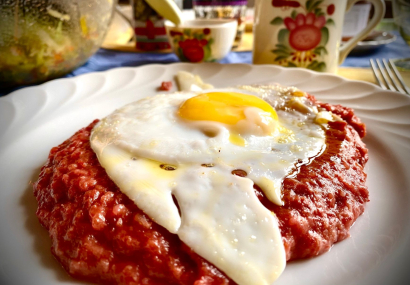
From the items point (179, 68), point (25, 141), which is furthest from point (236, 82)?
point (25, 141)

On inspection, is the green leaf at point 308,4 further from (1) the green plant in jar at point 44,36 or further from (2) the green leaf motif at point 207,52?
(1) the green plant in jar at point 44,36

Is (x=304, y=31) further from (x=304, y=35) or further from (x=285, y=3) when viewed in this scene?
(x=285, y=3)

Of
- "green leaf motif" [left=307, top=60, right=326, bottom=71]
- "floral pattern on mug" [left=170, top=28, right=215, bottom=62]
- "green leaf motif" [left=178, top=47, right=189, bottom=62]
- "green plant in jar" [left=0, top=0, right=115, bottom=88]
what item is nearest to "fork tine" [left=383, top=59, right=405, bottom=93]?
"green leaf motif" [left=307, top=60, right=326, bottom=71]

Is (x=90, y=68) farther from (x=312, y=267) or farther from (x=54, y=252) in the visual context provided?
(x=312, y=267)

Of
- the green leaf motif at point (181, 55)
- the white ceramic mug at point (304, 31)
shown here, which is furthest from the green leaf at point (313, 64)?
the green leaf motif at point (181, 55)

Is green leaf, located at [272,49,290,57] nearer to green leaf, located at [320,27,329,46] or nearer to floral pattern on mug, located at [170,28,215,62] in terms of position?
green leaf, located at [320,27,329,46]

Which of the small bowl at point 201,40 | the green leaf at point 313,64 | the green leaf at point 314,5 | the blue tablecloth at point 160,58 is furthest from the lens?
the blue tablecloth at point 160,58
